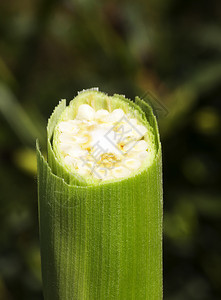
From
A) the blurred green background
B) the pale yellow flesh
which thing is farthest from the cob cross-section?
the blurred green background

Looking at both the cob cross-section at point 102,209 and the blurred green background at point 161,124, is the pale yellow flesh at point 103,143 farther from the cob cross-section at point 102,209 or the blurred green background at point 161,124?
the blurred green background at point 161,124

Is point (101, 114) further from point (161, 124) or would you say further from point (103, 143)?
point (161, 124)

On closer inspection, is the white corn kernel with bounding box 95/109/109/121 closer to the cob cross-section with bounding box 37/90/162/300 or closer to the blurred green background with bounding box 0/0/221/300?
the cob cross-section with bounding box 37/90/162/300

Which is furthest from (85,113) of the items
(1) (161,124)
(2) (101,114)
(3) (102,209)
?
(1) (161,124)

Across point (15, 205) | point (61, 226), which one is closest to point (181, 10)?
point (15, 205)

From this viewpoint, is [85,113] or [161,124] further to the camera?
[161,124]

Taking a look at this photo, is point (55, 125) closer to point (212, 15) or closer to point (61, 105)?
point (61, 105)

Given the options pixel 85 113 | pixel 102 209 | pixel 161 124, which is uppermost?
pixel 161 124
